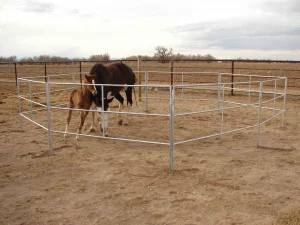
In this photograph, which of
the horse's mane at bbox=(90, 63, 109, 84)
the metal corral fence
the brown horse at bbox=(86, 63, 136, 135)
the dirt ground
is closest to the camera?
the dirt ground

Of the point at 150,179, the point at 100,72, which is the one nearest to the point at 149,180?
the point at 150,179

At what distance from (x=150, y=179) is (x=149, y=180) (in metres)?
0.04

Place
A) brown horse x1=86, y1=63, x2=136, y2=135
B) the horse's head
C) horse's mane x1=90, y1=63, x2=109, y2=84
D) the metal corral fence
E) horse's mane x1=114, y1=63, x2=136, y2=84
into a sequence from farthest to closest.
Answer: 1. horse's mane x1=114, y1=63, x2=136, y2=84
2. horse's mane x1=90, y1=63, x2=109, y2=84
3. brown horse x1=86, y1=63, x2=136, y2=135
4. the horse's head
5. the metal corral fence

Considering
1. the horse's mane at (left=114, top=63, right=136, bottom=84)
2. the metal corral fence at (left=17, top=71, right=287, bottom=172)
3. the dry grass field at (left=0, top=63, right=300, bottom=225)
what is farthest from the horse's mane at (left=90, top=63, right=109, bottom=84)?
the dry grass field at (left=0, top=63, right=300, bottom=225)

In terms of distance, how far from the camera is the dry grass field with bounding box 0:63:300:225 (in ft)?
10.2

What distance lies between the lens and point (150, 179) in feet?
13.2

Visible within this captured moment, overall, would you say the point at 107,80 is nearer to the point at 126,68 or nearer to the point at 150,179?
the point at 126,68

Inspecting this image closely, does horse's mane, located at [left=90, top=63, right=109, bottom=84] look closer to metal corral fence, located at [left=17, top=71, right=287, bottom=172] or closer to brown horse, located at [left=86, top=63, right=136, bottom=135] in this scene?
brown horse, located at [left=86, top=63, right=136, bottom=135]

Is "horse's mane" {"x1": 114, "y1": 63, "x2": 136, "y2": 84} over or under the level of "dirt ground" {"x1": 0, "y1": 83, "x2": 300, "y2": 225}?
over

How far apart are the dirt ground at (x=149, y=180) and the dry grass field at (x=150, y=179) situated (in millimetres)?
11

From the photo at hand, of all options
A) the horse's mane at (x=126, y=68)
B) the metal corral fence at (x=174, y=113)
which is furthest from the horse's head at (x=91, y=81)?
the horse's mane at (x=126, y=68)

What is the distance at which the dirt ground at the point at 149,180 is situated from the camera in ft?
10.2

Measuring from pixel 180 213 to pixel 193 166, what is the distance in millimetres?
1440

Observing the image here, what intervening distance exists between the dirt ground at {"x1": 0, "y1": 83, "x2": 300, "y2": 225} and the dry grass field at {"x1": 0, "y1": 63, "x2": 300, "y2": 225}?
0.01 metres
